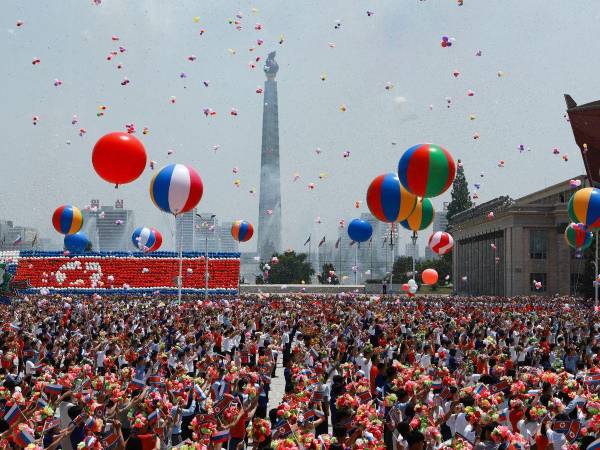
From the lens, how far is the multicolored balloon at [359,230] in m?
34.2

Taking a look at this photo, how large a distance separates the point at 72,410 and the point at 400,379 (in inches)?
176

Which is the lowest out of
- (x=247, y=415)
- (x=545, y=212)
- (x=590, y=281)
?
(x=247, y=415)

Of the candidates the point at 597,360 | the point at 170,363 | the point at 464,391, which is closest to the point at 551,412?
the point at 464,391

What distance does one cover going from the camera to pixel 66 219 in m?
42.4

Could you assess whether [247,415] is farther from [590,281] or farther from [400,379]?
[590,281]

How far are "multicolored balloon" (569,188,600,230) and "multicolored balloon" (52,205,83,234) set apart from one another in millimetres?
25024

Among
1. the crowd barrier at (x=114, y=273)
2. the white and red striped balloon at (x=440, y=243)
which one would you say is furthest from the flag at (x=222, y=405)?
the crowd barrier at (x=114, y=273)

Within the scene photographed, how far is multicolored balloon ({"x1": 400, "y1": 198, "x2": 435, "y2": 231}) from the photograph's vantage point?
29.9m

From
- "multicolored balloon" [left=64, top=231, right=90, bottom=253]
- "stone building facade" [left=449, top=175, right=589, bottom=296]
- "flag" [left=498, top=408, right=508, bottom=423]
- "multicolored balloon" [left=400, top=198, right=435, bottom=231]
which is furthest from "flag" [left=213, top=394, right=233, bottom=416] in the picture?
"stone building facade" [left=449, top=175, right=589, bottom=296]

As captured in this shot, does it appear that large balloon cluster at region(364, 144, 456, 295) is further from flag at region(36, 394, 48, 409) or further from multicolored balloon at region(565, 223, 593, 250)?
flag at region(36, 394, 48, 409)

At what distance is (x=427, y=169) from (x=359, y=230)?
11.7m

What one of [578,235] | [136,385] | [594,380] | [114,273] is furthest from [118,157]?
[114,273]

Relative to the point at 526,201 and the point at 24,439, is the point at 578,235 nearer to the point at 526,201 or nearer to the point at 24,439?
the point at 24,439

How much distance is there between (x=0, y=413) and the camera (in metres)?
9.49
